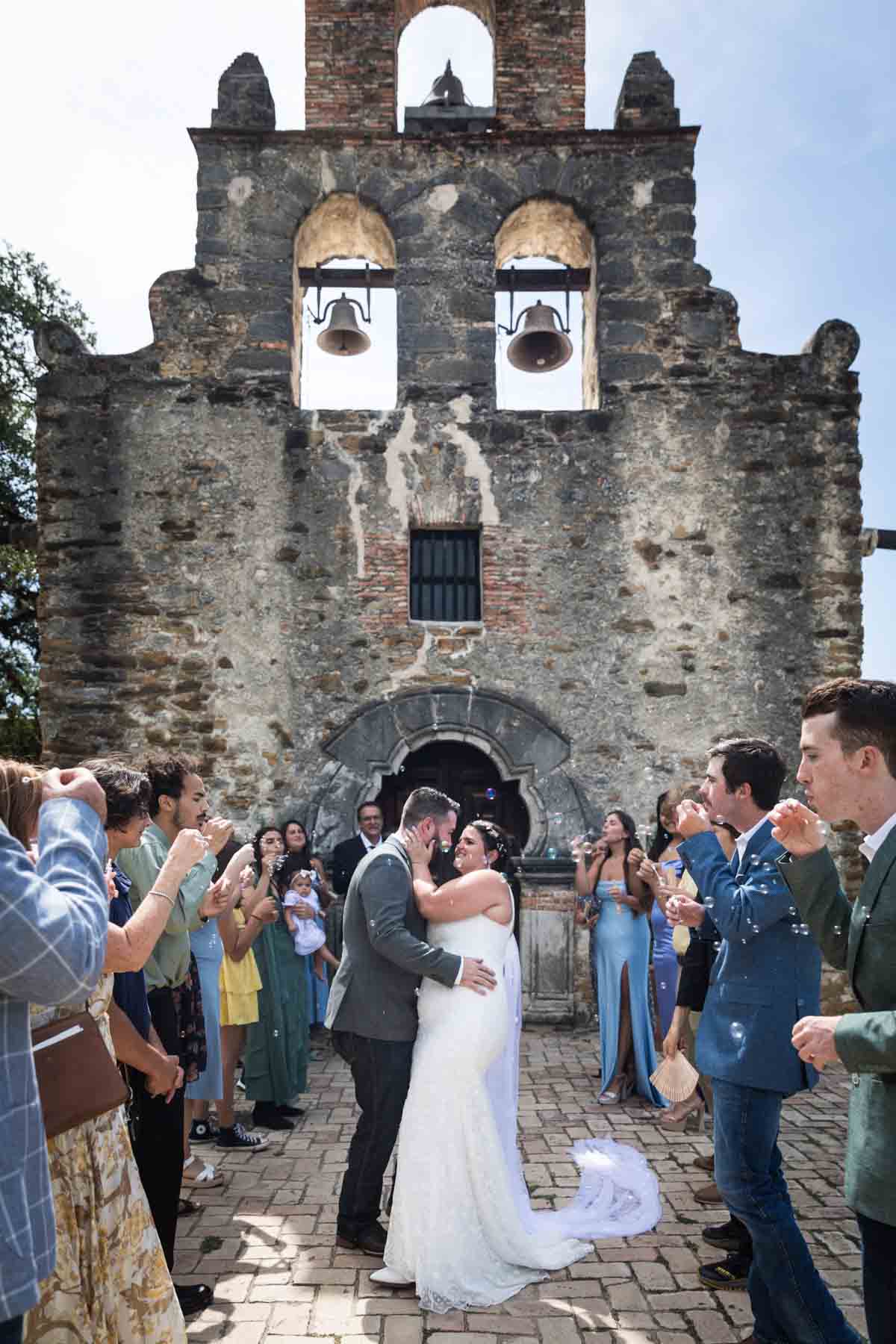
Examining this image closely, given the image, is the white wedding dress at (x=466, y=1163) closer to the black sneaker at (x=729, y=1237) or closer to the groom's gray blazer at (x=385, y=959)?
the groom's gray blazer at (x=385, y=959)

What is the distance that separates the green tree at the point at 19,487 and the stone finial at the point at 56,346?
6784 mm

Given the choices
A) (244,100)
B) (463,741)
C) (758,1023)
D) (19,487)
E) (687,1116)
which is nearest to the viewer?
(758,1023)

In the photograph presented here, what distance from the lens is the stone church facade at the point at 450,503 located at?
8391 mm

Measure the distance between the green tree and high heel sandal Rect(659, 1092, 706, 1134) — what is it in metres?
12.7

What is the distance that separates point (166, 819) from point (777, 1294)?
9.12ft

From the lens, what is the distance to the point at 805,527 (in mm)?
8602

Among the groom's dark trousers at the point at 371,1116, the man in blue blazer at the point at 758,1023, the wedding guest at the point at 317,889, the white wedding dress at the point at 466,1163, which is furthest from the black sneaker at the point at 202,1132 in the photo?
the man in blue blazer at the point at 758,1023

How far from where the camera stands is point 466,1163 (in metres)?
3.64

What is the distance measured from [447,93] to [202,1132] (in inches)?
356

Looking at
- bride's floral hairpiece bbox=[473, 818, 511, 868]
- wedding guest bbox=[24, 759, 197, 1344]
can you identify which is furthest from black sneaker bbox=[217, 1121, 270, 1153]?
wedding guest bbox=[24, 759, 197, 1344]

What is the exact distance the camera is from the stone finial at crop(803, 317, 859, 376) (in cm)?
877

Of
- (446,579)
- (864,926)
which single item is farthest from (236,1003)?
(446,579)

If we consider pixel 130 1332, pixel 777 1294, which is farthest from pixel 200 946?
pixel 777 1294

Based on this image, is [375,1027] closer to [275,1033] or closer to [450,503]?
[275,1033]
